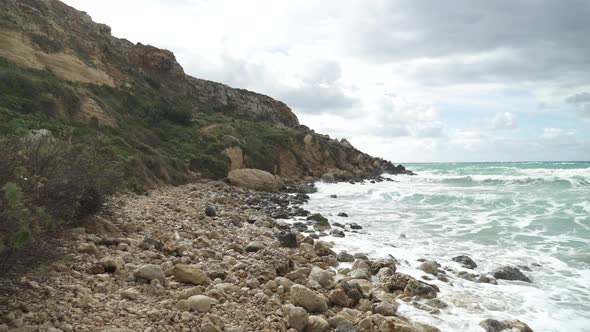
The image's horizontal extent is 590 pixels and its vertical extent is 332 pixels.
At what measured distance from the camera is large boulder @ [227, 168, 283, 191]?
23.8m

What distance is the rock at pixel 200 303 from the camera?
4.96 metres

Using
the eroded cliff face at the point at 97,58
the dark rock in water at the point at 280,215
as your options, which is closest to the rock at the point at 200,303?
the dark rock in water at the point at 280,215

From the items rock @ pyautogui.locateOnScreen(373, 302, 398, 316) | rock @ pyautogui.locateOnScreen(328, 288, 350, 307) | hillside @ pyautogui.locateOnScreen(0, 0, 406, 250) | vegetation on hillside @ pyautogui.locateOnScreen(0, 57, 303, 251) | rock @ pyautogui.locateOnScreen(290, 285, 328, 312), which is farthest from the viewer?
rock @ pyautogui.locateOnScreen(328, 288, 350, 307)

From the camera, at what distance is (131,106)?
28297 millimetres

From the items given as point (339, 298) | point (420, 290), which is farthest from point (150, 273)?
point (420, 290)

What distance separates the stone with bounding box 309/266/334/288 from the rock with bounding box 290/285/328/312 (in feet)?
3.58

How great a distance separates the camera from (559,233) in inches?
571

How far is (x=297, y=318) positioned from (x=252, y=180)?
63.8 ft

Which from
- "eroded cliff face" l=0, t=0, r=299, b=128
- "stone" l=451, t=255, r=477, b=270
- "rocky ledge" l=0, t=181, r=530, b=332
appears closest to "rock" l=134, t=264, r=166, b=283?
"rocky ledge" l=0, t=181, r=530, b=332

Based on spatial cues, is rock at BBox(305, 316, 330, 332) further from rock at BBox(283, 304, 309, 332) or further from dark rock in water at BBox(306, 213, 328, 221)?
dark rock in water at BBox(306, 213, 328, 221)

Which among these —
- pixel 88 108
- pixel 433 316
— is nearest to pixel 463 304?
pixel 433 316

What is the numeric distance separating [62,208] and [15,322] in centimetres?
240

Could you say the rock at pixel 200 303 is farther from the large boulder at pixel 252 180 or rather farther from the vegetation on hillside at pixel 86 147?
the large boulder at pixel 252 180

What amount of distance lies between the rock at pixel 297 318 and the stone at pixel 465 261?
6214 millimetres
